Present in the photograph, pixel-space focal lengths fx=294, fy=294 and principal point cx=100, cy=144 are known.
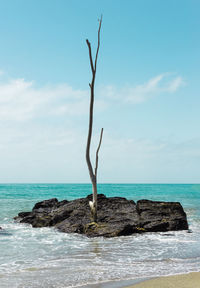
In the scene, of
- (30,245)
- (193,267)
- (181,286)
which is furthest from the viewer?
(30,245)

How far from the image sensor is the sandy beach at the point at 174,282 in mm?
6202

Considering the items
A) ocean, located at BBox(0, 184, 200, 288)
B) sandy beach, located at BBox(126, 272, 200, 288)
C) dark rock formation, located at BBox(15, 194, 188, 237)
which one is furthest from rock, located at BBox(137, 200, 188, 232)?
sandy beach, located at BBox(126, 272, 200, 288)

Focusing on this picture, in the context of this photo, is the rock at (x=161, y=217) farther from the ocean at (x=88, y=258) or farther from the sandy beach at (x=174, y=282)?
the sandy beach at (x=174, y=282)

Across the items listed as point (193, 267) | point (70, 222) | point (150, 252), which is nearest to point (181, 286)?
point (193, 267)

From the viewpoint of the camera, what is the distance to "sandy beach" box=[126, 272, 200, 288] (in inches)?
244

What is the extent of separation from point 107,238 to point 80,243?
1.48 metres

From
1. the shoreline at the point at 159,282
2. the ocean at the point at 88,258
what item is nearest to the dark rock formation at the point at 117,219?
the ocean at the point at 88,258

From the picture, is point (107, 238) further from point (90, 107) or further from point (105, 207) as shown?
point (90, 107)

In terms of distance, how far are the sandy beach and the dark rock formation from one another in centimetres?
643

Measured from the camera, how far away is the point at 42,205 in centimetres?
2328

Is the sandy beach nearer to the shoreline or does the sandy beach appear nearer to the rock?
the shoreline

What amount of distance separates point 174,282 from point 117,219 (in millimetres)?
8598

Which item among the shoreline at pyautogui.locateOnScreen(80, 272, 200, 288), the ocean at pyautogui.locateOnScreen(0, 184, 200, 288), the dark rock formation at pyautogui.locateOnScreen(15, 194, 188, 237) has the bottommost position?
the ocean at pyautogui.locateOnScreen(0, 184, 200, 288)

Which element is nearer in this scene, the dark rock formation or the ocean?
the ocean
